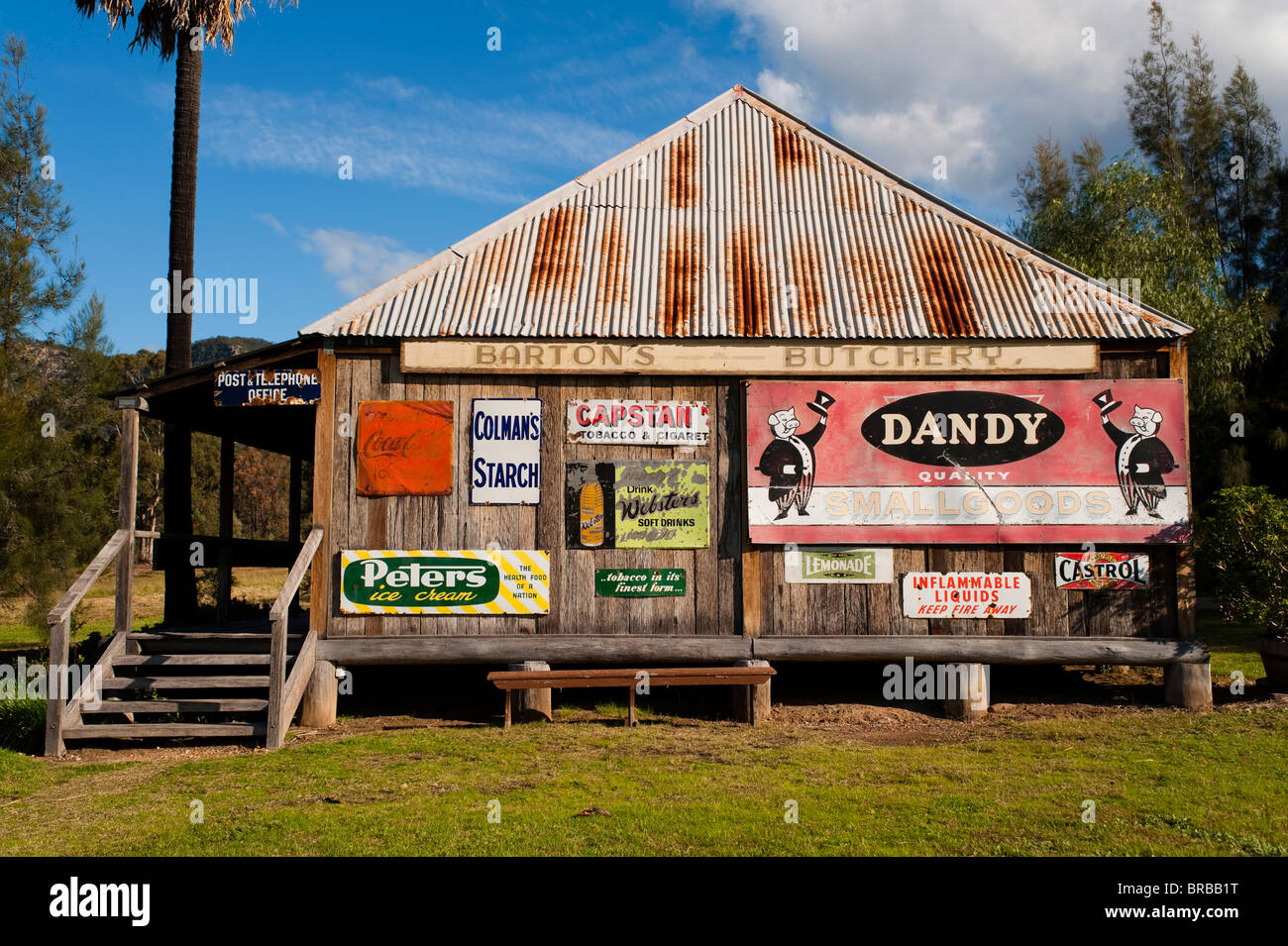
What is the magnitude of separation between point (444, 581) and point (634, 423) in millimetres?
3060

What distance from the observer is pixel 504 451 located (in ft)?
35.9

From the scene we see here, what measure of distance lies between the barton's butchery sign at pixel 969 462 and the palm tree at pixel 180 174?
28.8 feet

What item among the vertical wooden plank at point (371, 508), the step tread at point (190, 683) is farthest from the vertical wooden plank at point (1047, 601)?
the step tread at point (190, 683)

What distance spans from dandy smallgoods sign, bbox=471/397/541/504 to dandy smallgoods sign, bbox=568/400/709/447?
20.4 inches

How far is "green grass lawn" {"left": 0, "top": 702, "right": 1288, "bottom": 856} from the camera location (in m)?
6.09

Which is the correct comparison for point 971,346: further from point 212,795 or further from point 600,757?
point 212,795

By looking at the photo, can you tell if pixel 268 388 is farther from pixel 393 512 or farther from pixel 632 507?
pixel 632 507

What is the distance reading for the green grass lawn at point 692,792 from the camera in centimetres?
609

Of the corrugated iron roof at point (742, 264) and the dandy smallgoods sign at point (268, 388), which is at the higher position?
the corrugated iron roof at point (742, 264)

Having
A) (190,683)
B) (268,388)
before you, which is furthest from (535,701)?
(268,388)

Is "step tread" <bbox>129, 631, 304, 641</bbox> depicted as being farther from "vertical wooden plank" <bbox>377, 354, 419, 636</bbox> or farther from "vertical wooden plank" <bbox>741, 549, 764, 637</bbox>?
"vertical wooden plank" <bbox>741, 549, 764, 637</bbox>

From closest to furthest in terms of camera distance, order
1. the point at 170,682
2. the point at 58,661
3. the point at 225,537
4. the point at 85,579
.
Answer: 1. the point at 58,661
2. the point at 85,579
3. the point at 170,682
4. the point at 225,537

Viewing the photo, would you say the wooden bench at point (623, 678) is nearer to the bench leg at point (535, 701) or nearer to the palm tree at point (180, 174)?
the bench leg at point (535, 701)
